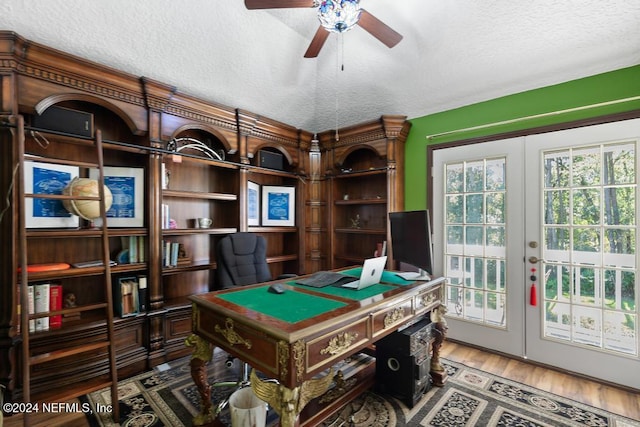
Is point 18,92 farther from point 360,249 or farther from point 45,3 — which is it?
point 360,249

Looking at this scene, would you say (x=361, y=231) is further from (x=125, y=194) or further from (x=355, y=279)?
(x=125, y=194)

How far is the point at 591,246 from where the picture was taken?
2531mm

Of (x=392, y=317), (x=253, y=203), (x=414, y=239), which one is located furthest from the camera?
(x=253, y=203)

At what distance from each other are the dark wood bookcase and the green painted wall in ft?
0.63

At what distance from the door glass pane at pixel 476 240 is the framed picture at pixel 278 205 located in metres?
1.95

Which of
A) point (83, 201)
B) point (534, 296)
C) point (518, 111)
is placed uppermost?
point (518, 111)

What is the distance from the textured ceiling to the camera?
2.15m

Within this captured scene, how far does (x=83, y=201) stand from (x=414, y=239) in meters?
2.44

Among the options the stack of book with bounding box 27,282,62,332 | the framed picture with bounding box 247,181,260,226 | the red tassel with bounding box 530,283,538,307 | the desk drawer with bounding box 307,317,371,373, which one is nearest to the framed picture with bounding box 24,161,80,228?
the stack of book with bounding box 27,282,62,332

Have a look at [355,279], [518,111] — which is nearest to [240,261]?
[355,279]

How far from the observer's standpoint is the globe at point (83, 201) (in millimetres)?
2201

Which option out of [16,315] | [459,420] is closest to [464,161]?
[459,420]

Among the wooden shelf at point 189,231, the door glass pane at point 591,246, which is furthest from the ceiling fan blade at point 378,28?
the wooden shelf at point 189,231

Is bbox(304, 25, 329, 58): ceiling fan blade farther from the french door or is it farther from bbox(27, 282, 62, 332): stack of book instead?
Answer: bbox(27, 282, 62, 332): stack of book
